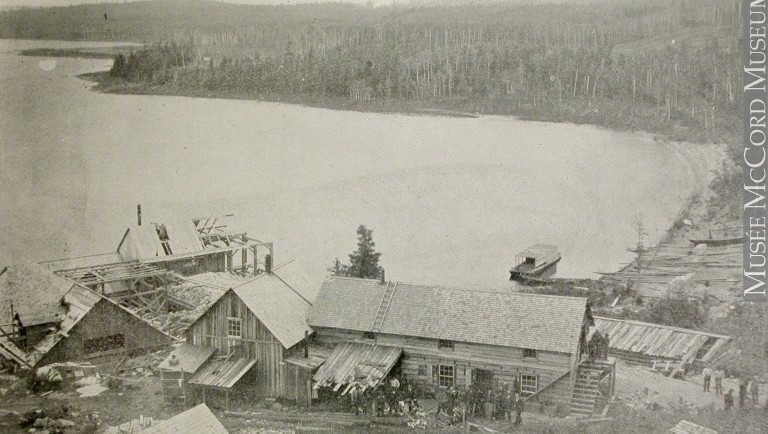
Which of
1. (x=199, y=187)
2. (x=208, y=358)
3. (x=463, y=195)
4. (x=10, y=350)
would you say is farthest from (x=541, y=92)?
(x=10, y=350)

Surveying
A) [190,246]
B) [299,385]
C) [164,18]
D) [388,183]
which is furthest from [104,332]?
[388,183]

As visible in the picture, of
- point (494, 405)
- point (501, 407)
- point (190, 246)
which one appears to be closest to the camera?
point (501, 407)

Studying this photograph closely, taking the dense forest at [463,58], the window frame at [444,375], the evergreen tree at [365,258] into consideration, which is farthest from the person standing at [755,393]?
the evergreen tree at [365,258]

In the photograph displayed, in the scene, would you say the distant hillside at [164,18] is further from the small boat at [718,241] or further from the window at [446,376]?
the small boat at [718,241]

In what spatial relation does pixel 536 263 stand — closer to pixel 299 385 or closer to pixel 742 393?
pixel 742 393

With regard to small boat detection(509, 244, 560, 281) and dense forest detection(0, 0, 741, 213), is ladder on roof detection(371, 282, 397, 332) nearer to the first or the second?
small boat detection(509, 244, 560, 281)

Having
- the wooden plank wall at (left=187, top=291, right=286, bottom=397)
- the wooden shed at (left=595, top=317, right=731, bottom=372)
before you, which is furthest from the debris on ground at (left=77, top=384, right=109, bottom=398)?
the wooden shed at (left=595, top=317, right=731, bottom=372)
